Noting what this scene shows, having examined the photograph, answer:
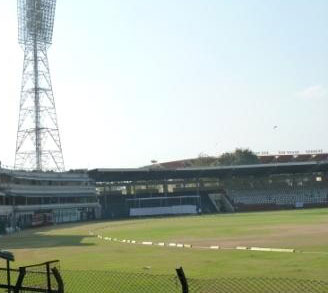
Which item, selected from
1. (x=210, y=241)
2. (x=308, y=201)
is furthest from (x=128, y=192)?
(x=210, y=241)

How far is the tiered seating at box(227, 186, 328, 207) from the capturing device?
12067cm

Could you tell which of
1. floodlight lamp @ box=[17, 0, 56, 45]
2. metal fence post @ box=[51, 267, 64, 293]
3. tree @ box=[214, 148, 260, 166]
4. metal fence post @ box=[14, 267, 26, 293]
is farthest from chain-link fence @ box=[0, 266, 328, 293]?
tree @ box=[214, 148, 260, 166]

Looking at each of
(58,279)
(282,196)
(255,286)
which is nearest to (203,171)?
(282,196)

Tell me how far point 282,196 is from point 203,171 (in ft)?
55.7

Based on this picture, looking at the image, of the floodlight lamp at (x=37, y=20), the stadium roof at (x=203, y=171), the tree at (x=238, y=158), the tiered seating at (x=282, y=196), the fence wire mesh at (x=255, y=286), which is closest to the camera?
the fence wire mesh at (x=255, y=286)

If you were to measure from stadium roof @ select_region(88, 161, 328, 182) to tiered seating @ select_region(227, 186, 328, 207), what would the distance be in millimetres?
3872

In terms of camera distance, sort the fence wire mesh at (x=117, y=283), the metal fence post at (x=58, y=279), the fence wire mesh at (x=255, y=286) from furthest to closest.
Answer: the fence wire mesh at (x=117, y=283), the fence wire mesh at (x=255, y=286), the metal fence post at (x=58, y=279)

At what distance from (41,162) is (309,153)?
89.0 m

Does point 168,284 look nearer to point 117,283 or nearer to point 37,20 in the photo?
point 117,283

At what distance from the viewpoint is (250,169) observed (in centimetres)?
12388

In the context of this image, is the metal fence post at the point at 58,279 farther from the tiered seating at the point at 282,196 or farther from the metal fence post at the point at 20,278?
the tiered seating at the point at 282,196

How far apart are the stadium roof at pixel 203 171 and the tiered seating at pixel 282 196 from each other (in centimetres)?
387

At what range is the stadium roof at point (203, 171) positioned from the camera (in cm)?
12044

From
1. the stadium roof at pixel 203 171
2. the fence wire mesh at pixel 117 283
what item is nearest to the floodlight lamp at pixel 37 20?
the stadium roof at pixel 203 171
